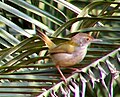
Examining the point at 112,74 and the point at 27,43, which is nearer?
the point at 112,74

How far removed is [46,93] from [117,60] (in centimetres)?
37

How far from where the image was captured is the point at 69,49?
2295 millimetres

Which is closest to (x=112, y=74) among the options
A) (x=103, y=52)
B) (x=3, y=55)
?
(x=103, y=52)

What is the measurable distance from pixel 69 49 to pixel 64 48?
53mm

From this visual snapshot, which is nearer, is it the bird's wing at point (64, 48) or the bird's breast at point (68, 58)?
the bird's breast at point (68, 58)

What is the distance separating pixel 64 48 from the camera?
88.6 inches

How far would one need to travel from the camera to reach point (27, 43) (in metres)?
2.13

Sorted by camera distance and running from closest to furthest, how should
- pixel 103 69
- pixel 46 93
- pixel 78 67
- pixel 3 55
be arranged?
pixel 46 93 → pixel 103 69 → pixel 78 67 → pixel 3 55

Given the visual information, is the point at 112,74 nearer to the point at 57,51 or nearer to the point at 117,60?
the point at 117,60

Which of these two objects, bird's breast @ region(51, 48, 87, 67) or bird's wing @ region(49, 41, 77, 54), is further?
bird's wing @ region(49, 41, 77, 54)

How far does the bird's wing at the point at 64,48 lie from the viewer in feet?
7.27

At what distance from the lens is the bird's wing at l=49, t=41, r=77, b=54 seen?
2.21 m

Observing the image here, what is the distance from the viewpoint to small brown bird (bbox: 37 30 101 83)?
217 centimetres

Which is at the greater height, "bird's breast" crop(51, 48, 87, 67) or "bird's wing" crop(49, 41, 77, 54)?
→ "bird's wing" crop(49, 41, 77, 54)
